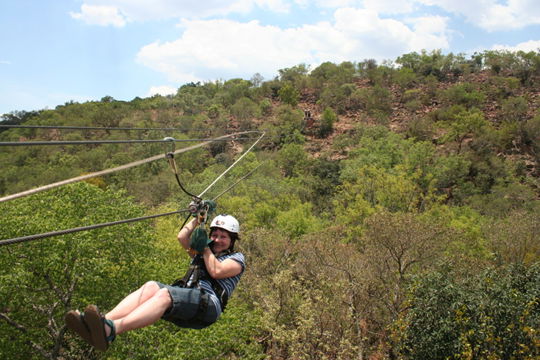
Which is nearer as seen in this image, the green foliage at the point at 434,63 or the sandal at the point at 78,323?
the sandal at the point at 78,323

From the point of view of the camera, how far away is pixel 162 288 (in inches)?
136

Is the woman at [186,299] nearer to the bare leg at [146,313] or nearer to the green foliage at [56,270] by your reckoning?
the bare leg at [146,313]

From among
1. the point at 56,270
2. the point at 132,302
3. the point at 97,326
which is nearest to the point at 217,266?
the point at 132,302

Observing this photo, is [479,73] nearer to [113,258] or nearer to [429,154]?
[429,154]

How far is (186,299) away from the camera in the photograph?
3500 millimetres

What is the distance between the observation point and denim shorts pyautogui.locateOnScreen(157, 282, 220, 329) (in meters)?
3.44

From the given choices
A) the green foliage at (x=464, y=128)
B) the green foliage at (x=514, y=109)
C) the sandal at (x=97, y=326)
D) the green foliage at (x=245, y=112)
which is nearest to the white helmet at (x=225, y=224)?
the sandal at (x=97, y=326)

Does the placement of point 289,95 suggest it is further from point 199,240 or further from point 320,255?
point 199,240

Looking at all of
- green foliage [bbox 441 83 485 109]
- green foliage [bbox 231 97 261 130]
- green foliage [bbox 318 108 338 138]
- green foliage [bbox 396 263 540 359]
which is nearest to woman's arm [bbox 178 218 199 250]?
green foliage [bbox 396 263 540 359]

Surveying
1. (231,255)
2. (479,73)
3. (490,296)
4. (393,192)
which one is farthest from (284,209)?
(479,73)

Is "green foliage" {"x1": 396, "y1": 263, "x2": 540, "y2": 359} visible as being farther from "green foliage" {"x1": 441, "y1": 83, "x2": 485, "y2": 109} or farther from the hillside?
"green foliage" {"x1": 441, "y1": 83, "x2": 485, "y2": 109}

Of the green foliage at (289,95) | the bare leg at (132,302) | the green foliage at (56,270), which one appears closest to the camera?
the bare leg at (132,302)

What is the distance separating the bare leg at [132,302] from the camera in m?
3.22

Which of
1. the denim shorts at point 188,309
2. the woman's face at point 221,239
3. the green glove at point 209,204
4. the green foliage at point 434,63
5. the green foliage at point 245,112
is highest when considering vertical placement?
the green foliage at point 434,63
